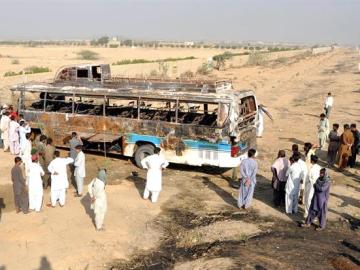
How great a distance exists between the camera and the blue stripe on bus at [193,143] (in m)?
11.7

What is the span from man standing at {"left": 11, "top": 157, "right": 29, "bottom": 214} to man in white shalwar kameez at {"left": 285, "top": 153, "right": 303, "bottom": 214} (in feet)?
17.8

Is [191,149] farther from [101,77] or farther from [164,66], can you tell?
[164,66]

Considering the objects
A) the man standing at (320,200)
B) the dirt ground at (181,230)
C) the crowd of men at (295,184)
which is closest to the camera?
the dirt ground at (181,230)

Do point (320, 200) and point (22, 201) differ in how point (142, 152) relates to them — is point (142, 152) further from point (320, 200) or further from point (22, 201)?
point (320, 200)

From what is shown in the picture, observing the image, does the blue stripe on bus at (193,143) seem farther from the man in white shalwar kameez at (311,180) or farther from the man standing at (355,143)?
the man standing at (355,143)

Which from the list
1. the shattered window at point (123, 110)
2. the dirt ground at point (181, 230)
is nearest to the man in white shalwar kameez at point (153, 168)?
the dirt ground at point (181, 230)

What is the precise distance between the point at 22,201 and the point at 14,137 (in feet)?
15.9

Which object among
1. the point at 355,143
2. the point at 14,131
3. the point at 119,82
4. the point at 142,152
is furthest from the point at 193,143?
the point at 14,131

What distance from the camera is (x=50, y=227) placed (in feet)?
29.2

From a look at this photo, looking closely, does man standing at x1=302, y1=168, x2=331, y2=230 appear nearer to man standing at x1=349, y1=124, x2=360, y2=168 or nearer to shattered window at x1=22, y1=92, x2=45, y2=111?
man standing at x1=349, y1=124, x2=360, y2=168

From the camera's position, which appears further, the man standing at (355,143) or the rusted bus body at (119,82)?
the man standing at (355,143)

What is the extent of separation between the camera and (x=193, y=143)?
12.1 metres

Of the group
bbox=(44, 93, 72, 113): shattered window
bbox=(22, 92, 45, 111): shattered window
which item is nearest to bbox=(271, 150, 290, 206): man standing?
bbox=(44, 93, 72, 113): shattered window

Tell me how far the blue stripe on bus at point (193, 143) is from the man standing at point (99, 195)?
3931mm
